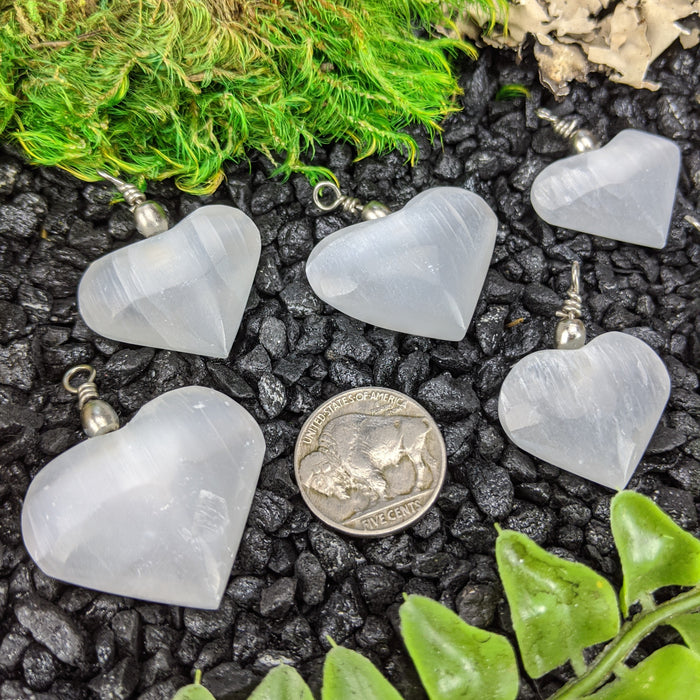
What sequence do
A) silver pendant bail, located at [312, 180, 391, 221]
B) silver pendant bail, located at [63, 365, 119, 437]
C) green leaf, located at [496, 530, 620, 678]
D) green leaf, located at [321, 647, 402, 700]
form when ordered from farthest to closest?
1. silver pendant bail, located at [312, 180, 391, 221]
2. silver pendant bail, located at [63, 365, 119, 437]
3. green leaf, located at [496, 530, 620, 678]
4. green leaf, located at [321, 647, 402, 700]

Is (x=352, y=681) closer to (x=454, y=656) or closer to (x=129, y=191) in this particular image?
(x=454, y=656)

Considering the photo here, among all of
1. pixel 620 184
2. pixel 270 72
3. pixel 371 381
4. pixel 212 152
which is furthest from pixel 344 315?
pixel 620 184

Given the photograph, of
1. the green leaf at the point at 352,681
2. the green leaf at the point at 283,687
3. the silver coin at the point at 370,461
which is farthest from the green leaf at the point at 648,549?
the green leaf at the point at 283,687

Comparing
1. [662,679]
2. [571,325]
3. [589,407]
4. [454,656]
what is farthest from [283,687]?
[571,325]

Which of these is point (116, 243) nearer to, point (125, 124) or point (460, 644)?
point (125, 124)

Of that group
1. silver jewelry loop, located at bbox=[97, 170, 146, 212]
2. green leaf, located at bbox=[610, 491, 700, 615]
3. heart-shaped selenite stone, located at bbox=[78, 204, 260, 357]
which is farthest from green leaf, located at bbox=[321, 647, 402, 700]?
silver jewelry loop, located at bbox=[97, 170, 146, 212]

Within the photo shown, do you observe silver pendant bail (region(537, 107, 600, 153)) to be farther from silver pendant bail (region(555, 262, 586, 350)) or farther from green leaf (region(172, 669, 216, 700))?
green leaf (region(172, 669, 216, 700))

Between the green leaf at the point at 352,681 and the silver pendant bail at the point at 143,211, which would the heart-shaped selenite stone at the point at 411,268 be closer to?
the silver pendant bail at the point at 143,211
